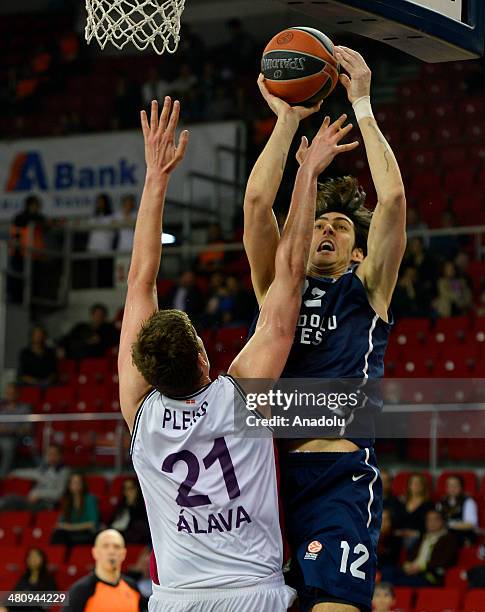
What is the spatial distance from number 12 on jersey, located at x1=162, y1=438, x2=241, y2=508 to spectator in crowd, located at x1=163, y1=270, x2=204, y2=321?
7.73 metres

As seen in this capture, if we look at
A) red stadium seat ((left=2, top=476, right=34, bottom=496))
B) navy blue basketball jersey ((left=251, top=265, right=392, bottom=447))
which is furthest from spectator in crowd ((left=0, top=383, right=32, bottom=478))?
navy blue basketball jersey ((left=251, top=265, right=392, bottom=447))

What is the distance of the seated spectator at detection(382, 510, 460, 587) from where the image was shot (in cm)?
880

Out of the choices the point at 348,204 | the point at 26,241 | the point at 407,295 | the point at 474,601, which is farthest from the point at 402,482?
the point at 26,241

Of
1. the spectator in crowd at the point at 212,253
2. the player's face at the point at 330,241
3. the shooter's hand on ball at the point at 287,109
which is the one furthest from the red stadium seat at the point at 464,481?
the shooter's hand on ball at the point at 287,109

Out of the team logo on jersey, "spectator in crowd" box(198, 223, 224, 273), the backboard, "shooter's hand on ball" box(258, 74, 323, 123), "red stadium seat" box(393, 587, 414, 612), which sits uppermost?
"spectator in crowd" box(198, 223, 224, 273)

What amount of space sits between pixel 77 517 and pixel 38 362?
2.92m

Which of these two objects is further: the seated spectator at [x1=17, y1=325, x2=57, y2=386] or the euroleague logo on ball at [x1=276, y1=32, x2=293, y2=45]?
the seated spectator at [x1=17, y1=325, x2=57, y2=386]

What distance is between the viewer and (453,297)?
435 inches

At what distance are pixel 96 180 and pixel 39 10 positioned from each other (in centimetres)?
534

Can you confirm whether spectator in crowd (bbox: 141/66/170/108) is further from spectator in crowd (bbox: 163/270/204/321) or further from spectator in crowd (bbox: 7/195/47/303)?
spectator in crowd (bbox: 163/270/204/321)

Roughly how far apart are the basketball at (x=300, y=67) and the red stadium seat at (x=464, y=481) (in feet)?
17.9

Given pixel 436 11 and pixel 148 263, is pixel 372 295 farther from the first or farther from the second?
pixel 436 11

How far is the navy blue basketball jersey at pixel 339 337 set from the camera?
4.30 m

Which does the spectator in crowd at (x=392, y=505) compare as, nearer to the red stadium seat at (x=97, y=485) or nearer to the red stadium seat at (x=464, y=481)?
the red stadium seat at (x=464, y=481)
